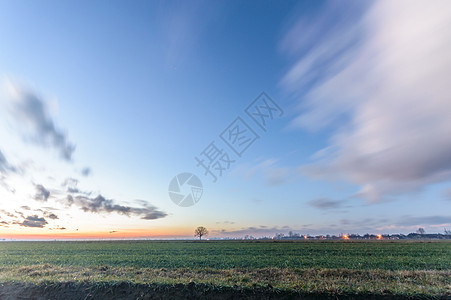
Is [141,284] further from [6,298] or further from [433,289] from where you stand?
[433,289]

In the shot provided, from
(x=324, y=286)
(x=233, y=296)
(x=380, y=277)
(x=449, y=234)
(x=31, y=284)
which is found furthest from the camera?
(x=449, y=234)

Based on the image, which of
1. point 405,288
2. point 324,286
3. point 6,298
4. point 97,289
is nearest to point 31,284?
point 6,298

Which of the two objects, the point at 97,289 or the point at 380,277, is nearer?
the point at 97,289

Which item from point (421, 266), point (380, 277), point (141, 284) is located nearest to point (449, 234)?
point (421, 266)

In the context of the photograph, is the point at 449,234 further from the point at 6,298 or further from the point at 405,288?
the point at 6,298

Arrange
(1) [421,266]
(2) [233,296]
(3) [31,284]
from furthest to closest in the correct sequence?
(1) [421,266] → (3) [31,284] → (2) [233,296]

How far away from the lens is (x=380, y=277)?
1259 centimetres

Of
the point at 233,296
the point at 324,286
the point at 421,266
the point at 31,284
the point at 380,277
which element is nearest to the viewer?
the point at 233,296

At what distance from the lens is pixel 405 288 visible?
28.5 ft

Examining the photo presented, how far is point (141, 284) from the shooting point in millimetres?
9062

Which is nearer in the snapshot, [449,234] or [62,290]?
[62,290]

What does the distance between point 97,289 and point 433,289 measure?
1273 centimetres

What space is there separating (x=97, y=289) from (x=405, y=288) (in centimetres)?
1182

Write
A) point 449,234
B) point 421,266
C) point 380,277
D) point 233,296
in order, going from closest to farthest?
point 233,296, point 380,277, point 421,266, point 449,234
